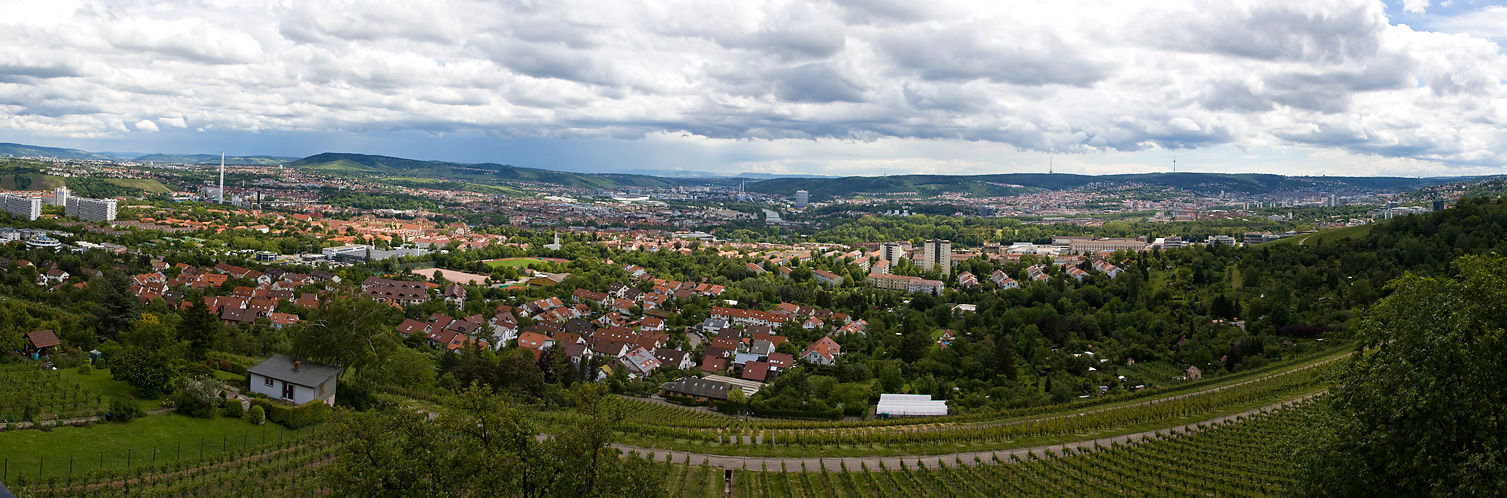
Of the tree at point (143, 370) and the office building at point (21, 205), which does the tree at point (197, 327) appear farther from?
the office building at point (21, 205)

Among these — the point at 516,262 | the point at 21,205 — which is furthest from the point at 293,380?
the point at 21,205

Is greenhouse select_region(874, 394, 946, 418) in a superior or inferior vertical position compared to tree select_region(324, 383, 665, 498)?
inferior

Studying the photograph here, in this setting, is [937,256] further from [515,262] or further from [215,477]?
[215,477]

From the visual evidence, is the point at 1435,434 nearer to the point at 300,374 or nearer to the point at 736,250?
the point at 300,374

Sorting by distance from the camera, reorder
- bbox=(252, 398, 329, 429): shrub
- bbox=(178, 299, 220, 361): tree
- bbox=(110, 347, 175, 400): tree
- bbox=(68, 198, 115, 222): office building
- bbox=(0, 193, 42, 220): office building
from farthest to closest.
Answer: bbox=(68, 198, 115, 222): office building
bbox=(0, 193, 42, 220): office building
bbox=(178, 299, 220, 361): tree
bbox=(252, 398, 329, 429): shrub
bbox=(110, 347, 175, 400): tree

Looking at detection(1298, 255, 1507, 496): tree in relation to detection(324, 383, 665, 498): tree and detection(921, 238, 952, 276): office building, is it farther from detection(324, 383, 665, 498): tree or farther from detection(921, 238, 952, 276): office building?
detection(921, 238, 952, 276): office building

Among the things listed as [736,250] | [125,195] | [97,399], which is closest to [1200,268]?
[736,250]

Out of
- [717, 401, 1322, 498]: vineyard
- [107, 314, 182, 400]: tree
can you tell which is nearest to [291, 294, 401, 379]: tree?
[107, 314, 182, 400]: tree
